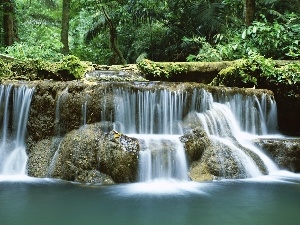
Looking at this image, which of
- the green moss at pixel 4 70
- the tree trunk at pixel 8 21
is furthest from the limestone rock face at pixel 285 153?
the tree trunk at pixel 8 21

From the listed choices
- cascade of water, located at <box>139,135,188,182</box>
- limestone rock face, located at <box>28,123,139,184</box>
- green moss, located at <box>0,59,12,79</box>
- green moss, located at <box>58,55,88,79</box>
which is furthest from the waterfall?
cascade of water, located at <box>139,135,188,182</box>

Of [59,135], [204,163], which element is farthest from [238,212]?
[59,135]

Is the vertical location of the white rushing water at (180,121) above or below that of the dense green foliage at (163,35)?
below

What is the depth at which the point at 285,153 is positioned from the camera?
6.46m

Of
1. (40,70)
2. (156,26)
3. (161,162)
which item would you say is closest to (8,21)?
(40,70)

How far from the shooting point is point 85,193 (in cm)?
491

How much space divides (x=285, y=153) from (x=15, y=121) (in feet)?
17.3

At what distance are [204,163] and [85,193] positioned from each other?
84.0 inches

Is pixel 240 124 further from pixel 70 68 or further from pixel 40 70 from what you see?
pixel 40 70

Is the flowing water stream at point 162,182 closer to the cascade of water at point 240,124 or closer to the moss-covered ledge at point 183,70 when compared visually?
the cascade of water at point 240,124

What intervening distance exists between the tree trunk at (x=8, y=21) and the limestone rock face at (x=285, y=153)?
30.1ft

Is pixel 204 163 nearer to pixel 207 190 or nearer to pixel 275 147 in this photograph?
pixel 207 190

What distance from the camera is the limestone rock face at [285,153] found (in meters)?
6.43

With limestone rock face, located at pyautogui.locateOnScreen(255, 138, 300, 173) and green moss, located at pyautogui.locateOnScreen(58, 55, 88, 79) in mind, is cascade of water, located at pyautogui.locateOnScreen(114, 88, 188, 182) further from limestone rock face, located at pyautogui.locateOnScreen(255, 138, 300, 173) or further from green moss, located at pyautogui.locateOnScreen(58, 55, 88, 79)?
green moss, located at pyautogui.locateOnScreen(58, 55, 88, 79)
